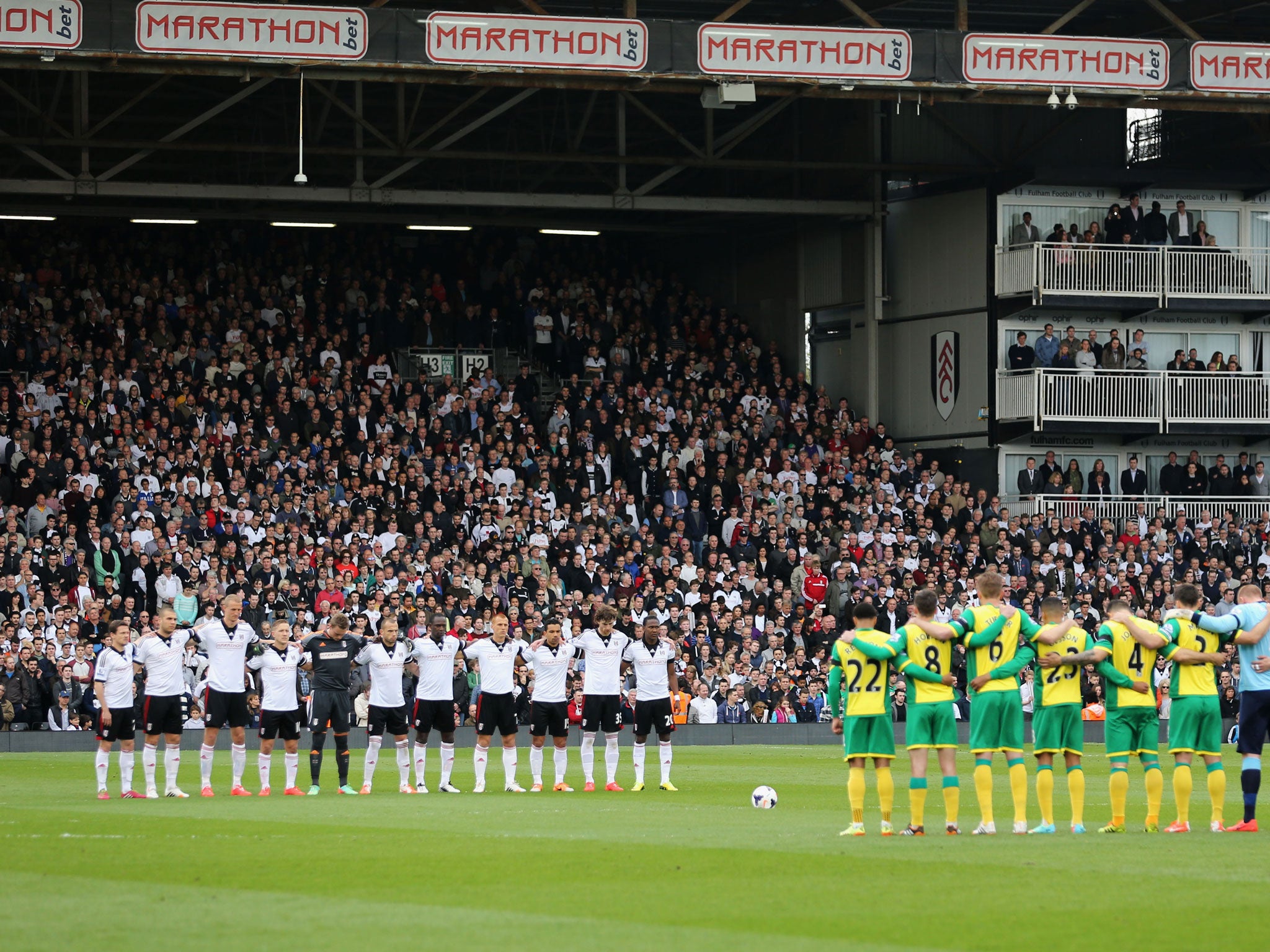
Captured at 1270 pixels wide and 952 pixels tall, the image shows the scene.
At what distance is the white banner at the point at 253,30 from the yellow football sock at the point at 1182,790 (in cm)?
1949

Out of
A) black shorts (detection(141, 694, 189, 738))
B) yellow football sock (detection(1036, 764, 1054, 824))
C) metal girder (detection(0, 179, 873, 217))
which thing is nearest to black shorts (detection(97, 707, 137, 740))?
black shorts (detection(141, 694, 189, 738))

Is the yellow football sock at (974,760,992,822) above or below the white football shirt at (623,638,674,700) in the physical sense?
below

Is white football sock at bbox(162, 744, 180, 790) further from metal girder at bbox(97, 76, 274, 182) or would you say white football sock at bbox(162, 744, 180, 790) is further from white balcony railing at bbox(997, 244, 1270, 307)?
white balcony railing at bbox(997, 244, 1270, 307)

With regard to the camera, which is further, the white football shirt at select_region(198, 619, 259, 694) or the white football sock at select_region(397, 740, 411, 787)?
the white football sock at select_region(397, 740, 411, 787)

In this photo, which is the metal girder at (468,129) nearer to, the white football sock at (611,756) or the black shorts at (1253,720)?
the white football sock at (611,756)

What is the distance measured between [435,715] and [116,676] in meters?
3.61

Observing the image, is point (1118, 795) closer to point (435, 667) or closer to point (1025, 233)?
point (435, 667)

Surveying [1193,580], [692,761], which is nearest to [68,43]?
[692,761]

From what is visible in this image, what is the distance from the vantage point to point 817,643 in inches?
1368

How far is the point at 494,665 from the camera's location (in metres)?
22.3

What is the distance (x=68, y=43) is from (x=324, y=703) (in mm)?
13141

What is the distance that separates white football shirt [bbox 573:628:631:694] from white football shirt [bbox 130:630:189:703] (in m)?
4.74

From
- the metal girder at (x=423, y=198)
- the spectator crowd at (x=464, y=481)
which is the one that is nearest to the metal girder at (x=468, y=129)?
the metal girder at (x=423, y=198)

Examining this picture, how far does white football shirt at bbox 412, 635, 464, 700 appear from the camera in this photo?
22328 mm
